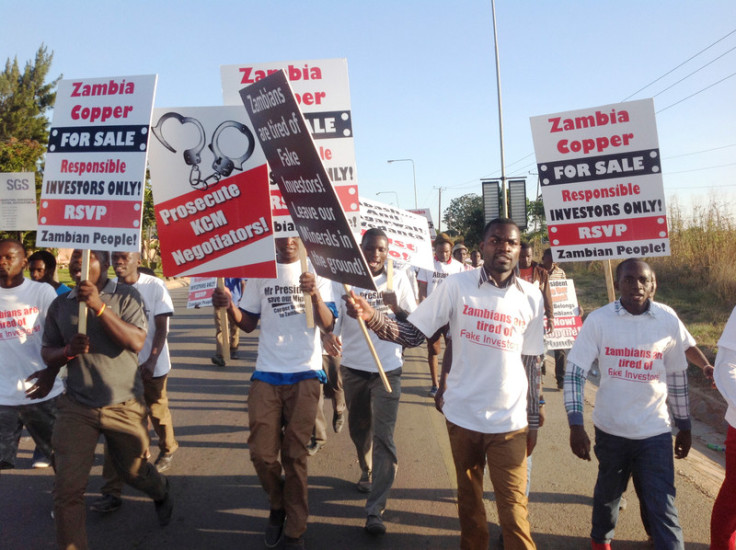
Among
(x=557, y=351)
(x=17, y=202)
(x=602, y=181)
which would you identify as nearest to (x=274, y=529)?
(x=602, y=181)

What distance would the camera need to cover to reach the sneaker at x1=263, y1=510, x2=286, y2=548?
3.98 m

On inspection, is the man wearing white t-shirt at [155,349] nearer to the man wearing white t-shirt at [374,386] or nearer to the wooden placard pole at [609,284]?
the man wearing white t-shirt at [374,386]

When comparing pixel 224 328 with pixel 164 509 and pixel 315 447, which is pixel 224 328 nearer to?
pixel 164 509

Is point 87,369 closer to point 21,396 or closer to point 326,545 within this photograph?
point 21,396

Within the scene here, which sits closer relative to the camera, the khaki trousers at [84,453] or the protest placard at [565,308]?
the khaki trousers at [84,453]

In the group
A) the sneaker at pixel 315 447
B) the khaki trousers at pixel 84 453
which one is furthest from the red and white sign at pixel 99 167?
the sneaker at pixel 315 447

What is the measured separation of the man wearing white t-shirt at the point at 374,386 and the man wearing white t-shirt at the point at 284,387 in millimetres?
292

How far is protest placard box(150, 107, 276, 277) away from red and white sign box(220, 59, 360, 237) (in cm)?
45

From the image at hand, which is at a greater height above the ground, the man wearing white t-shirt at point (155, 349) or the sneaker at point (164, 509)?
the man wearing white t-shirt at point (155, 349)

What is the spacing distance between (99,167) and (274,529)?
2726 millimetres

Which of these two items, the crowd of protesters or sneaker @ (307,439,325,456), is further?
sneaker @ (307,439,325,456)

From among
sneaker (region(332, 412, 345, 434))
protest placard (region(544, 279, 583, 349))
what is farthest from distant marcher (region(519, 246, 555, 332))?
sneaker (region(332, 412, 345, 434))

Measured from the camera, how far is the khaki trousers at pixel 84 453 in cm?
345

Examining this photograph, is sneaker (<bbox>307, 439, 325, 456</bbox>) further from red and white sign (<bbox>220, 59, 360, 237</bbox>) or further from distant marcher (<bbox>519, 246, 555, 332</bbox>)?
distant marcher (<bbox>519, 246, 555, 332</bbox>)
